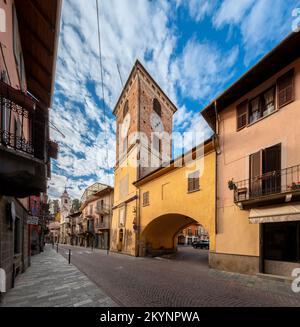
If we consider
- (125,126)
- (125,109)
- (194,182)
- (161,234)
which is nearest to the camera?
(194,182)

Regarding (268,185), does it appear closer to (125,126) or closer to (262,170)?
(262,170)

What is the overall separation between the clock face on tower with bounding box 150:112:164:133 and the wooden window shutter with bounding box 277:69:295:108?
17.8 m

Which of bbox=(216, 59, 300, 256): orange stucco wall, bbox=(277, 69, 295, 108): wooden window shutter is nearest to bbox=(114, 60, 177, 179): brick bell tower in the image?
bbox=(216, 59, 300, 256): orange stucco wall

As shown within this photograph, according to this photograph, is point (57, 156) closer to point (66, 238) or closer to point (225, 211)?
point (225, 211)

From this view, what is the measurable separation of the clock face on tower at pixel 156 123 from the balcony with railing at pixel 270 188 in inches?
697

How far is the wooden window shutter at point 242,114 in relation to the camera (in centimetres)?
1120

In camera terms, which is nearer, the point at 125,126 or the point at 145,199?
the point at 145,199

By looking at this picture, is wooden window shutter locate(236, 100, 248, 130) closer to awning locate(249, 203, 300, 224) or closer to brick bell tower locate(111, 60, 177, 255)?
awning locate(249, 203, 300, 224)

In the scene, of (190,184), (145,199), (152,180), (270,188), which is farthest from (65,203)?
(270,188)

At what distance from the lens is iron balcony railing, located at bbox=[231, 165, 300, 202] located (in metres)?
8.37

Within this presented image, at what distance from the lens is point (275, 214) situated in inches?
333

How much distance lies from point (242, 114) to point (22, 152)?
10809mm
